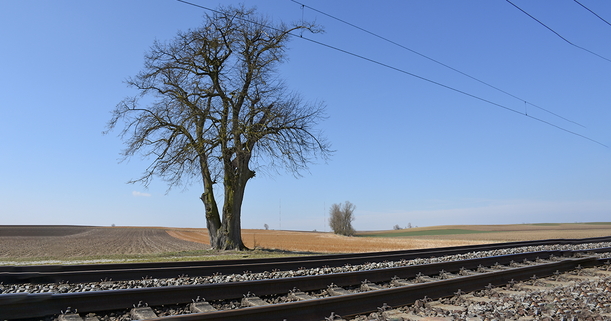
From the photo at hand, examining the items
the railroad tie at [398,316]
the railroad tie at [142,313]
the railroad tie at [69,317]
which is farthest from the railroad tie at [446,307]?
the railroad tie at [69,317]

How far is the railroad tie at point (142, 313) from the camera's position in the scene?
4.57 meters

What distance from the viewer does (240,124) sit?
1867 cm

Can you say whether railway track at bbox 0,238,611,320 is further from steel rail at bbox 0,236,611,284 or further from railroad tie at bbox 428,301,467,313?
railroad tie at bbox 428,301,467,313

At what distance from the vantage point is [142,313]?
469 cm

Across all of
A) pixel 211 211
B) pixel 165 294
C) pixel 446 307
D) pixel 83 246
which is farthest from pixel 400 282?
pixel 83 246

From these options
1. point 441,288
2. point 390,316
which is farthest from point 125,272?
point 441,288

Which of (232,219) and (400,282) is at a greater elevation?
(232,219)

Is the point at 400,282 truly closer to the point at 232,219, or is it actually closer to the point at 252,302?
the point at 252,302

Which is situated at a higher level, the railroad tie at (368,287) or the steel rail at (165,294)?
the steel rail at (165,294)

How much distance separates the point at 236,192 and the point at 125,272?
11910mm

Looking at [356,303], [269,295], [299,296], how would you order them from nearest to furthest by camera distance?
[356,303], [299,296], [269,295]

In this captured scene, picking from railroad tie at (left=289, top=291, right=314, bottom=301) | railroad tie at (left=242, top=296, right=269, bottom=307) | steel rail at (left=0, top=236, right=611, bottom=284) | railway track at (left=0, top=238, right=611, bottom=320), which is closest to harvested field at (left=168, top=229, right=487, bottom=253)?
steel rail at (left=0, top=236, right=611, bottom=284)

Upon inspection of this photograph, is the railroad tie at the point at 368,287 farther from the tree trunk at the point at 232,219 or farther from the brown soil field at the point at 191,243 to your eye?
the tree trunk at the point at 232,219

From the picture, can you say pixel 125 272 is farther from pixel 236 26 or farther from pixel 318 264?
pixel 236 26
